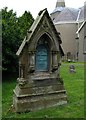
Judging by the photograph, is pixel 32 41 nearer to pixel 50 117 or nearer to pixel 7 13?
pixel 50 117

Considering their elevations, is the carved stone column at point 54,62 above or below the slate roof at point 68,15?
below

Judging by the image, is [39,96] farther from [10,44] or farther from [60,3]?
[60,3]

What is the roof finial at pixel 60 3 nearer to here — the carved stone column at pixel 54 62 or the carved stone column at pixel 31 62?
the carved stone column at pixel 54 62

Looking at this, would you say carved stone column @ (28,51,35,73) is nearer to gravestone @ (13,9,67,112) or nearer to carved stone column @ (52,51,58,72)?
gravestone @ (13,9,67,112)

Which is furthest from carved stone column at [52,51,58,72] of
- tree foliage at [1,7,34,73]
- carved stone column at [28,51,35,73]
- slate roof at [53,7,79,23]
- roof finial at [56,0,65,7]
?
roof finial at [56,0,65,7]

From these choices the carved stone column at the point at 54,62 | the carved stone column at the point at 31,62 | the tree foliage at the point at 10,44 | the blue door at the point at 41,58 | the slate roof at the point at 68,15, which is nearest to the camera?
the carved stone column at the point at 31,62

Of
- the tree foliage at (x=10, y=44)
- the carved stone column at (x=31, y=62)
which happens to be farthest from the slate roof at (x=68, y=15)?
the carved stone column at (x=31, y=62)

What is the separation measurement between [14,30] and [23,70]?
25.5 feet

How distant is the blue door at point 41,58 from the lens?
27.4 ft

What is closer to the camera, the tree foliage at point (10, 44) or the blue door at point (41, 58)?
the blue door at point (41, 58)

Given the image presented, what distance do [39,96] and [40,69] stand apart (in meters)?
0.92

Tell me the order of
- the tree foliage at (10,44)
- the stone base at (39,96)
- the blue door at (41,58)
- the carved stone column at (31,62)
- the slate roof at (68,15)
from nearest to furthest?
1. the stone base at (39,96)
2. the carved stone column at (31,62)
3. the blue door at (41,58)
4. the tree foliage at (10,44)
5. the slate roof at (68,15)

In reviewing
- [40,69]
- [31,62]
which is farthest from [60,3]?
[31,62]

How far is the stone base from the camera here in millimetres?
7938
